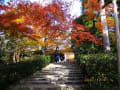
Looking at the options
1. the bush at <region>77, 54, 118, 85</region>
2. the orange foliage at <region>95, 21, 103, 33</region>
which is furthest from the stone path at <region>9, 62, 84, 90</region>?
the orange foliage at <region>95, 21, 103, 33</region>

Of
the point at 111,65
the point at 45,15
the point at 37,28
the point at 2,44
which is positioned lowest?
the point at 111,65

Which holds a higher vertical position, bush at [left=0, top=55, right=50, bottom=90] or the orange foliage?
the orange foliage

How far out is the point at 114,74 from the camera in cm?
524

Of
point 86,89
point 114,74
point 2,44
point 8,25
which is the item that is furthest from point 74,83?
point 2,44

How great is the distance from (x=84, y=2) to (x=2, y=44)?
40.9 feet

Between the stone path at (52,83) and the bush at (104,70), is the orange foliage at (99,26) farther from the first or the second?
the bush at (104,70)

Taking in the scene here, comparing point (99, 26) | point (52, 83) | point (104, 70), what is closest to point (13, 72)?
point (52, 83)

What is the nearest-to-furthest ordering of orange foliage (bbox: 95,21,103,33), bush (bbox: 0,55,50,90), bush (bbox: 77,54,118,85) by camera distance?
bush (bbox: 77,54,118,85)
bush (bbox: 0,55,50,90)
orange foliage (bbox: 95,21,103,33)

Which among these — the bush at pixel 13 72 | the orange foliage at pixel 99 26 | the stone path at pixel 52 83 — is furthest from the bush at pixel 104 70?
the orange foliage at pixel 99 26

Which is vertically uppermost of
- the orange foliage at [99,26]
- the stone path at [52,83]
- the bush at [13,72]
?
the orange foliage at [99,26]

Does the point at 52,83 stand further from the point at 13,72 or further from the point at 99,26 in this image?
the point at 99,26

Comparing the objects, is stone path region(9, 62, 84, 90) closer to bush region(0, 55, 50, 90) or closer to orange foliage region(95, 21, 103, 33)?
bush region(0, 55, 50, 90)

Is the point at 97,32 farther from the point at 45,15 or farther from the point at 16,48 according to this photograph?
the point at 16,48

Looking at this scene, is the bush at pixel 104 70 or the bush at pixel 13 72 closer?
the bush at pixel 104 70
